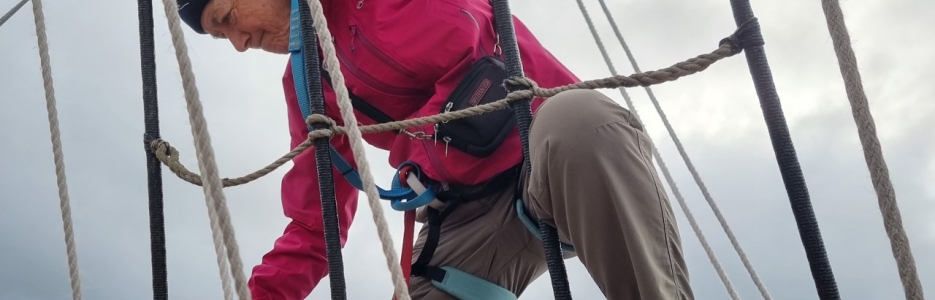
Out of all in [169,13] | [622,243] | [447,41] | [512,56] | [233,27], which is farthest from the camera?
[233,27]

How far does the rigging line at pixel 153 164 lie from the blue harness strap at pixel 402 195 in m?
0.31

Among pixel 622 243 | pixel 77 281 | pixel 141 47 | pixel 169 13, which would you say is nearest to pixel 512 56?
pixel 622 243

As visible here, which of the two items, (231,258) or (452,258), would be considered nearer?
(231,258)

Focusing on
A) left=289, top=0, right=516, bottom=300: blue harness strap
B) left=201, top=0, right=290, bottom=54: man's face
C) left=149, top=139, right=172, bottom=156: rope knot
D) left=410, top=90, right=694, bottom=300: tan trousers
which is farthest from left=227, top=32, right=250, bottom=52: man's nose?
left=410, top=90, right=694, bottom=300: tan trousers

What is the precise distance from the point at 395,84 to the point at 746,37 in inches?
35.9

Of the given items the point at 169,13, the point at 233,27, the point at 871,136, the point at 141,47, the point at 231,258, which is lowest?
the point at 231,258

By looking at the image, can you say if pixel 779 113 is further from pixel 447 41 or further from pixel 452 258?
pixel 452 258

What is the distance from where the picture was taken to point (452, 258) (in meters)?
1.79

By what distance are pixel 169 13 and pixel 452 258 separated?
2.93 ft

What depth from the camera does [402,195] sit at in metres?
1.61

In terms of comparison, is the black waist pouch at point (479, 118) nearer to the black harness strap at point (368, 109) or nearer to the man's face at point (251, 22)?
the black harness strap at point (368, 109)

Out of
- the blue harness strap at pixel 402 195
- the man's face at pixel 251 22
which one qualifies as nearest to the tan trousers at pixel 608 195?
the blue harness strap at pixel 402 195

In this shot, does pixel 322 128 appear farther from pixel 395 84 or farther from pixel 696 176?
pixel 696 176

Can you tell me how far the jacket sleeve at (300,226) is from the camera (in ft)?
6.21
